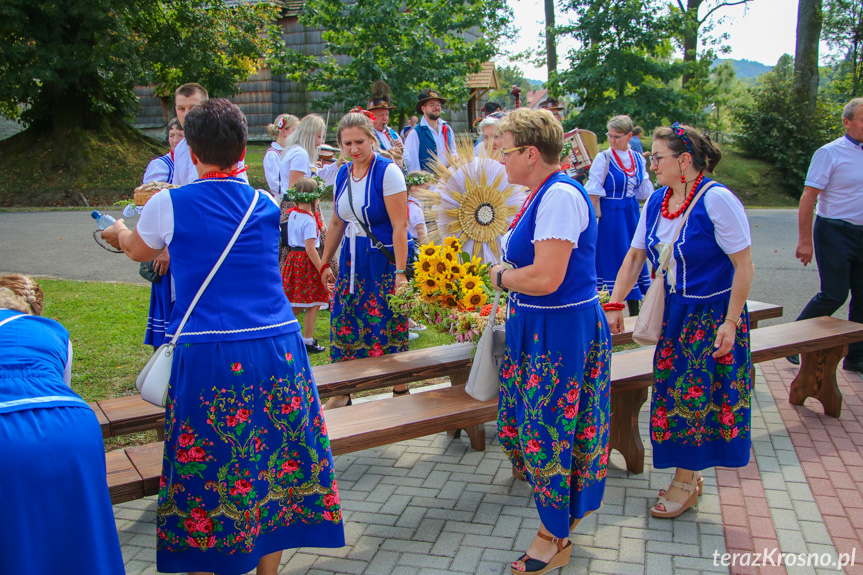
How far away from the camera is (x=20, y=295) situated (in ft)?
7.46

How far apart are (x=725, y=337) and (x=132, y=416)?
2.88m

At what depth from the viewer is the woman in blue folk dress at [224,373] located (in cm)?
242

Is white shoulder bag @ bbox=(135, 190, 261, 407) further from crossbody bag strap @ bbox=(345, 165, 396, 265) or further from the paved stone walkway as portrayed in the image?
crossbody bag strap @ bbox=(345, 165, 396, 265)

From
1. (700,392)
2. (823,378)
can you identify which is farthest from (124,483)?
(823,378)

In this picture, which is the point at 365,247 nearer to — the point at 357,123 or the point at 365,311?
the point at 365,311

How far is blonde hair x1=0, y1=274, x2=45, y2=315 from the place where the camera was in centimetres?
220

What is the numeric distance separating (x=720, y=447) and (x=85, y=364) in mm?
4979

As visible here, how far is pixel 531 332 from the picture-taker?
2.88 meters

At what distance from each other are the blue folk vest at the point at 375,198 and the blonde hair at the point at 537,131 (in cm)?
154

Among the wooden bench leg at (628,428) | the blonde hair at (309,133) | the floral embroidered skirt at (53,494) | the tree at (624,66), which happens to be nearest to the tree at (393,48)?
the tree at (624,66)

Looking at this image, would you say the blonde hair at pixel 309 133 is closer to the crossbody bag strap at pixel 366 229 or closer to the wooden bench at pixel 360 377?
the crossbody bag strap at pixel 366 229

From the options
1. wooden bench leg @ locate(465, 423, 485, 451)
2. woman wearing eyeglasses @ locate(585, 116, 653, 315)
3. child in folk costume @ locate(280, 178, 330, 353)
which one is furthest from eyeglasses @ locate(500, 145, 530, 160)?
woman wearing eyeglasses @ locate(585, 116, 653, 315)

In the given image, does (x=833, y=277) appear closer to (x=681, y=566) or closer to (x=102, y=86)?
(x=681, y=566)

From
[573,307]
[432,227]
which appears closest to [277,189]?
[432,227]
